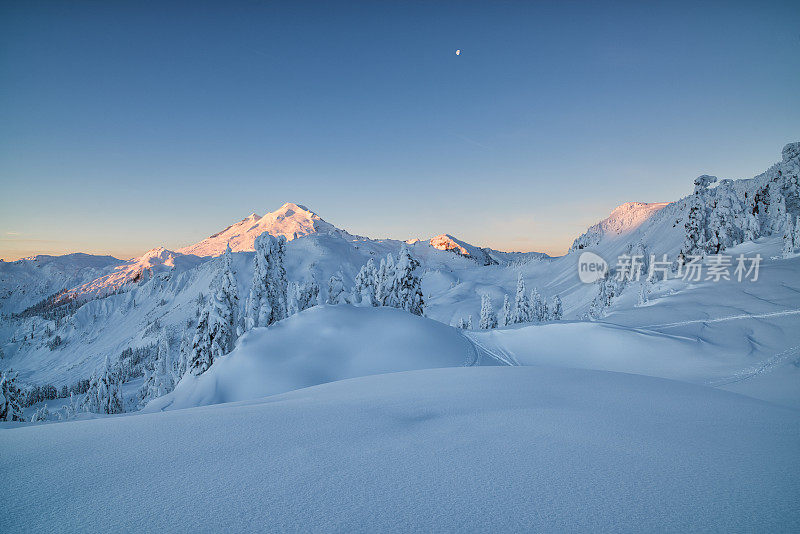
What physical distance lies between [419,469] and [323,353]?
44.0 feet

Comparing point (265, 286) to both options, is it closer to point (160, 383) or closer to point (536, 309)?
point (536, 309)

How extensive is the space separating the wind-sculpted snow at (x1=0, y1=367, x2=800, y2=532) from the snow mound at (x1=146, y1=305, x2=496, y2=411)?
1040cm

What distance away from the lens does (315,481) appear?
2.73 metres

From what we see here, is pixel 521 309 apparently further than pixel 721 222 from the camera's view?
Yes

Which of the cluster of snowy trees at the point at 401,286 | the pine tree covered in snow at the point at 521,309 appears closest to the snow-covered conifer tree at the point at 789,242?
the pine tree covered in snow at the point at 521,309

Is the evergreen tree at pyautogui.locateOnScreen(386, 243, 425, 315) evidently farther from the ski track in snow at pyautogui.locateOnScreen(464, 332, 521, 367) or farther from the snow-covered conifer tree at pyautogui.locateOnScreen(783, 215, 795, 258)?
the snow-covered conifer tree at pyautogui.locateOnScreen(783, 215, 795, 258)

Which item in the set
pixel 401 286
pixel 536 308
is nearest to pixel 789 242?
pixel 536 308

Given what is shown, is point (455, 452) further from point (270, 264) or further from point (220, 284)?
point (270, 264)

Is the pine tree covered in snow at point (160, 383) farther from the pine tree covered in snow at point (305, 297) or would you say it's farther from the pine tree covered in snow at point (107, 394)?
the pine tree covered in snow at point (305, 297)

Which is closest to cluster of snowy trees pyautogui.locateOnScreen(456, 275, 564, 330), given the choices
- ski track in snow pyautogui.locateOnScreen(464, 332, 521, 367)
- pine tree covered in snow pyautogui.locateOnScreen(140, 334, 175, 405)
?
ski track in snow pyautogui.locateOnScreen(464, 332, 521, 367)

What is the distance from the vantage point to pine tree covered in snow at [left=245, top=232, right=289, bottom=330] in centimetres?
3094

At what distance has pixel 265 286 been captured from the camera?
31.6 m

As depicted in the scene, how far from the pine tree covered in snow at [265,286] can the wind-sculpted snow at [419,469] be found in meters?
27.9

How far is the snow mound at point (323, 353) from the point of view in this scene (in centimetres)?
1461
